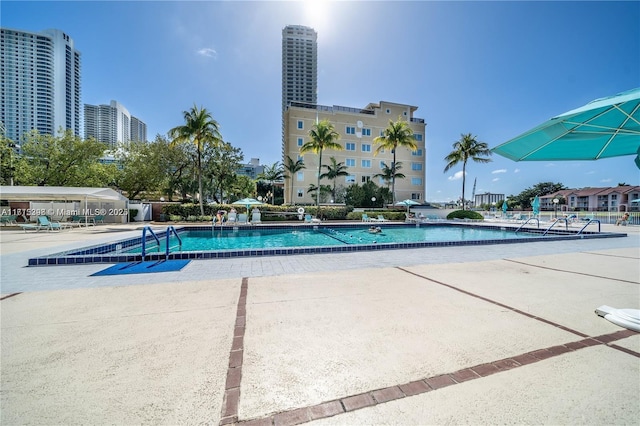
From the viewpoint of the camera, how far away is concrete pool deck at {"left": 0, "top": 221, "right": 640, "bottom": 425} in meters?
Result: 1.79

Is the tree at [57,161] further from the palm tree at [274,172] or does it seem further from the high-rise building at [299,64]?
the high-rise building at [299,64]

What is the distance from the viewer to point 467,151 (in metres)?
29.6

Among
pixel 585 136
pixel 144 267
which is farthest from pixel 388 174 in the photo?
pixel 144 267

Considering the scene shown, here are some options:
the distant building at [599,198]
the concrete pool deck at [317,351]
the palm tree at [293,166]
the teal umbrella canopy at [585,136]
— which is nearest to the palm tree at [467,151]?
the palm tree at [293,166]

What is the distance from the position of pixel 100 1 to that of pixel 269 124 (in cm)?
3291

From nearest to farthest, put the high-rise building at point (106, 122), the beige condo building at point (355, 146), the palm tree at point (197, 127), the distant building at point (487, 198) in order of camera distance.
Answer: the palm tree at point (197, 127) → the beige condo building at point (355, 146) → the high-rise building at point (106, 122) → the distant building at point (487, 198)

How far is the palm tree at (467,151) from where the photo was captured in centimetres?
2930

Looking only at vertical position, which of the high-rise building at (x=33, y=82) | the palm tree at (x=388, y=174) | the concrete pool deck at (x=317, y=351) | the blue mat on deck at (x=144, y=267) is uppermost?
the high-rise building at (x=33, y=82)

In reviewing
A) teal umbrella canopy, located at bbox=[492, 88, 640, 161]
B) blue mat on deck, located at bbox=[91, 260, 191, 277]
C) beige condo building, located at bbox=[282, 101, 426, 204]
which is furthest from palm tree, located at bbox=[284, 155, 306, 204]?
teal umbrella canopy, located at bbox=[492, 88, 640, 161]

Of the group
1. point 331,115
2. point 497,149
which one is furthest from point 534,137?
point 331,115

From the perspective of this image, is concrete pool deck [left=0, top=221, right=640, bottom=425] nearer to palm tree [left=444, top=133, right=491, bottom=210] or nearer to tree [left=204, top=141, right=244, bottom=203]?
palm tree [left=444, top=133, right=491, bottom=210]

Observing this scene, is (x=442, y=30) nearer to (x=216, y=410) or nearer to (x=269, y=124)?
(x=216, y=410)

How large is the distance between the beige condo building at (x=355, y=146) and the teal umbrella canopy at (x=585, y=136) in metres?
31.0

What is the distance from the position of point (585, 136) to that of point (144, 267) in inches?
355
